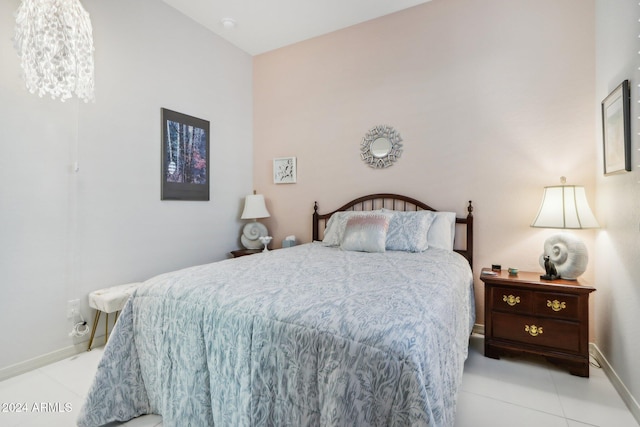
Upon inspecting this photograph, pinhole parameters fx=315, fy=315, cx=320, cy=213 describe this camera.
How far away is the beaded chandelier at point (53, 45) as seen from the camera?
179cm

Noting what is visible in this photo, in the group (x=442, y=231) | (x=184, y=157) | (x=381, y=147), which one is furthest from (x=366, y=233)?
(x=184, y=157)

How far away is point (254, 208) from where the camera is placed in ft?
11.9

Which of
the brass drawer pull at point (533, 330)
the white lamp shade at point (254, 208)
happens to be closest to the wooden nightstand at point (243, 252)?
the white lamp shade at point (254, 208)

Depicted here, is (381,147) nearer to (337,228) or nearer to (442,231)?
(337,228)

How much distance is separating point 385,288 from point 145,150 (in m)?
2.48

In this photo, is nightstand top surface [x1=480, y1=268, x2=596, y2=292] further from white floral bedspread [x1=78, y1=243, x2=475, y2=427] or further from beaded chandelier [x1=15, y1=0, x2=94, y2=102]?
beaded chandelier [x1=15, y1=0, x2=94, y2=102]

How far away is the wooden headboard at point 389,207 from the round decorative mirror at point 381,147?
1.11 ft

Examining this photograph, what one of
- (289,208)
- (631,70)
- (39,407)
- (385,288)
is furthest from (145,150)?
(631,70)

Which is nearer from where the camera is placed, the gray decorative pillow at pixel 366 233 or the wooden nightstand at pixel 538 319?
the wooden nightstand at pixel 538 319

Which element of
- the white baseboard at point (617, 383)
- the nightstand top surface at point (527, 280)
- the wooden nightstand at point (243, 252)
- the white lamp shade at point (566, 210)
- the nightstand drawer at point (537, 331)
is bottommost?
the white baseboard at point (617, 383)

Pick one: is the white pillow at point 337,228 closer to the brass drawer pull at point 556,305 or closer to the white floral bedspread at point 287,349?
the white floral bedspread at point 287,349

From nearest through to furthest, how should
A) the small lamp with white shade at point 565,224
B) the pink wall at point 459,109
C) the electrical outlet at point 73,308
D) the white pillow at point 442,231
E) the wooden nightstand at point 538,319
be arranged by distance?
the wooden nightstand at point 538,319 < the small lamp with white shade at point 565,224 < the electrical outlet at point 73,308 < the pink wall at point 459,109 < the white pillow at point 442,231

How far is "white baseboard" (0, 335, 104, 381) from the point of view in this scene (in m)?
2.03

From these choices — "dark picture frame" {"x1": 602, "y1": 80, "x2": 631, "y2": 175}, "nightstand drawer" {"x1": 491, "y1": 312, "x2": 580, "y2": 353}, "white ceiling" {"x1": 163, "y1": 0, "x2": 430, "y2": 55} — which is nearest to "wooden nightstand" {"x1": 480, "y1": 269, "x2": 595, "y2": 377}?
"nightstand drawer" {"x1": 491, "y1": 312, "x2": 580, "y2": 353}
